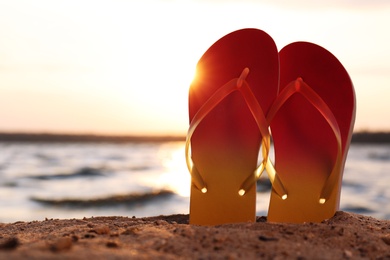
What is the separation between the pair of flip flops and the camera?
2338 millimetres

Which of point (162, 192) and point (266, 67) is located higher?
point (162, 192)

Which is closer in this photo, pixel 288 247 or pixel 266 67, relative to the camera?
pixel 288 247

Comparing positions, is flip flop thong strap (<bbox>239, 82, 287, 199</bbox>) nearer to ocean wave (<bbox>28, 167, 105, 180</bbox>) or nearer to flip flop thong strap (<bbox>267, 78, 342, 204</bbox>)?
flip flop thong strap (<bbox>267, 78, 342, 204</bbox>)

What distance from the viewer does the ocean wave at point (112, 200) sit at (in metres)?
6.15

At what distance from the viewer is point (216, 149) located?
2.44 metres

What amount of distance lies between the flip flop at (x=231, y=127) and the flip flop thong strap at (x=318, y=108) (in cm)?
8

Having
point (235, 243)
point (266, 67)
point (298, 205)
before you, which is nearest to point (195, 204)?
point (298, 205)

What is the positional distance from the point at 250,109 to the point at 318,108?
300 millimetres

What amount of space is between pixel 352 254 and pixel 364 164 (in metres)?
9.31

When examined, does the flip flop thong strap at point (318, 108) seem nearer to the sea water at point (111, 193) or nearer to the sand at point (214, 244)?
the sand at point (214, 244)

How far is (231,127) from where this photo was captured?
2443 millimetres

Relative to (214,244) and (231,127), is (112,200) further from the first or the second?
(214,244)

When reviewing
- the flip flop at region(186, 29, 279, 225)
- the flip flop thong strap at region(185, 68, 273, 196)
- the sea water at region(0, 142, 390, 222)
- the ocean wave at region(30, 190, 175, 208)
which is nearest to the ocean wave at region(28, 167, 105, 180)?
the sea water at region(0, 142, 390, 222)

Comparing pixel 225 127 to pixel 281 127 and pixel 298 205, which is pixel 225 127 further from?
pixel 298 205
